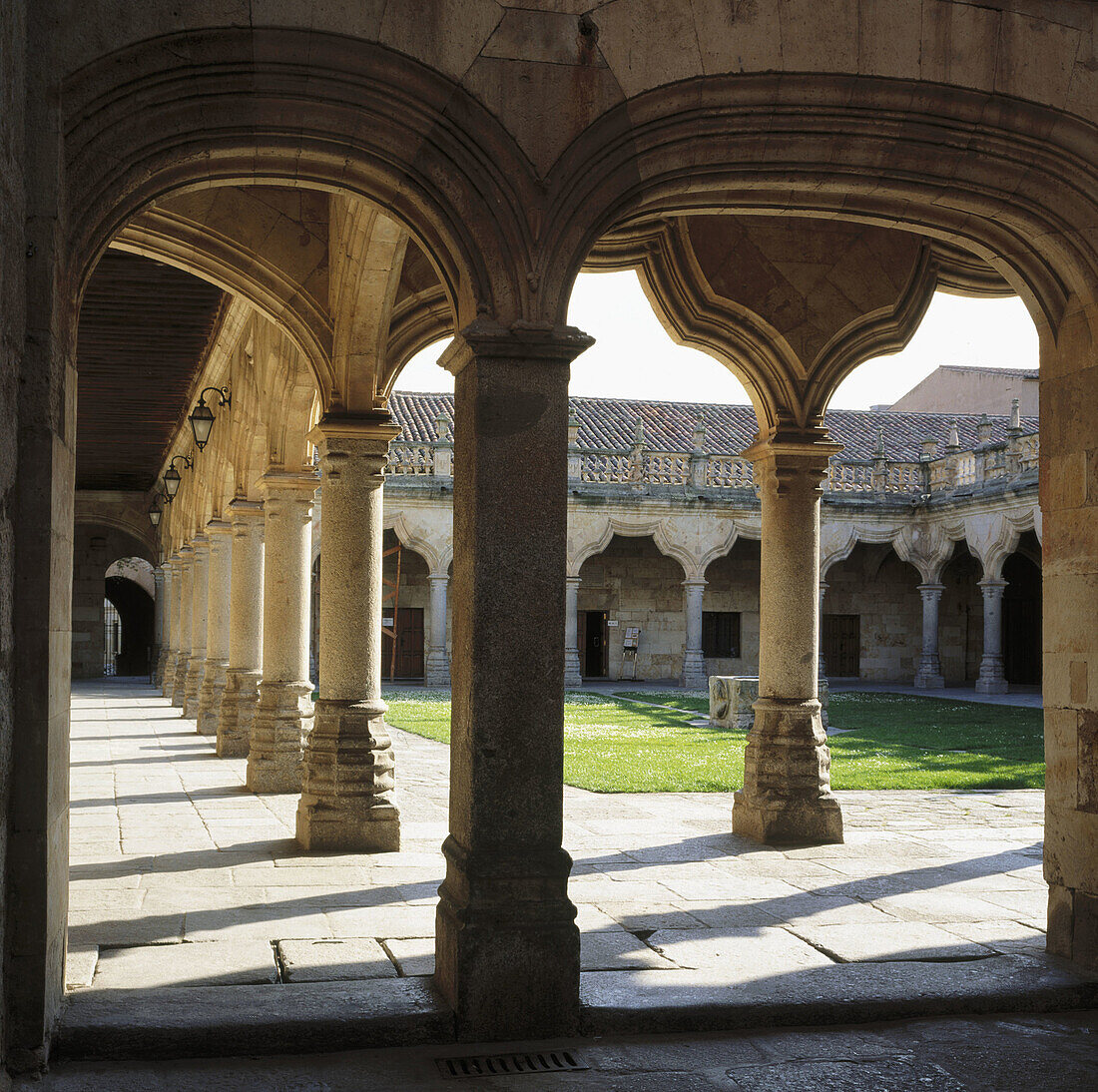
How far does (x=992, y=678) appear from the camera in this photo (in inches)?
926

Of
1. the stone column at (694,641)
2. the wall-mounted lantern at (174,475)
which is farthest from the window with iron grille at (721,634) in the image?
the wall-mounted lantern at (174,475)

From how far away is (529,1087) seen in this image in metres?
3.46

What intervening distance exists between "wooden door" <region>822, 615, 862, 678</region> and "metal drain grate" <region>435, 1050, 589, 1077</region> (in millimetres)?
26624

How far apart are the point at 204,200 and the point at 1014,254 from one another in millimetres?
3972

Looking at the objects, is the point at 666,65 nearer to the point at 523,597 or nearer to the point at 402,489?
the point at 523,597

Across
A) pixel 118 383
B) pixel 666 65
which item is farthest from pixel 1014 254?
pixel 118 383

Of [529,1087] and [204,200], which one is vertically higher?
[204,200]

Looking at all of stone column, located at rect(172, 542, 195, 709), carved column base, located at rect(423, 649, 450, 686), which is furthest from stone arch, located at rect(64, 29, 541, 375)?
carved column base, located at rect(423, 649, 450, 686)

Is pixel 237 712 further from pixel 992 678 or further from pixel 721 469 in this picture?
pixel 721 469

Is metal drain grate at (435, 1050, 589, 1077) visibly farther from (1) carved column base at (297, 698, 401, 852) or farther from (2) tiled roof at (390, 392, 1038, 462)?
(2) tiled roof at (390, 392, 1038, 462)

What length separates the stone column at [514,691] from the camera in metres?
3.92

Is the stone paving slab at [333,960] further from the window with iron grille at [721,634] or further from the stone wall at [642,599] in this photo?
the window with iron grille at [721,634]

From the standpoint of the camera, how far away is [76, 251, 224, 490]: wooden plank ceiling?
9.12 m

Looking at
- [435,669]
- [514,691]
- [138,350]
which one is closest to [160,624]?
[435,669]
